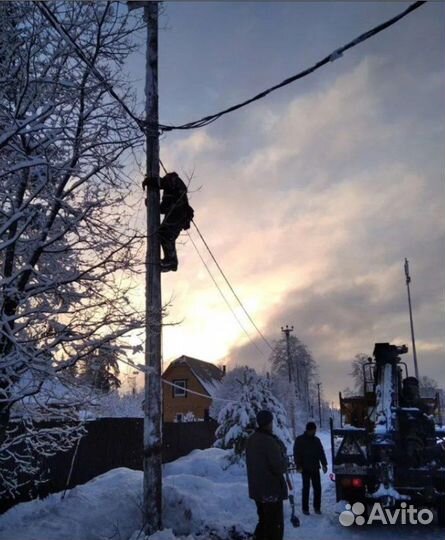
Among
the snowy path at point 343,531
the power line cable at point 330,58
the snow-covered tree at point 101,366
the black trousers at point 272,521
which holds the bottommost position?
the snowy path at point 343,531

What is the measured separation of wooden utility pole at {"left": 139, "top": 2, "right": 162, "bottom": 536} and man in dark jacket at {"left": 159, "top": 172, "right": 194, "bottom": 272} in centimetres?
19

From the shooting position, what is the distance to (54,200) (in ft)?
20.0

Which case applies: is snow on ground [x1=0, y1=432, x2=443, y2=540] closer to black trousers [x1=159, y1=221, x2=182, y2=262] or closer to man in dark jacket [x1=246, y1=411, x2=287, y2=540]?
man in dark jacket [x1=246, y1=411, x2=287, y2=540]

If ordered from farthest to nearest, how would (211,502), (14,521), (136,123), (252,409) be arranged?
(252,409) < (211,502) < (14,521) < (136,123)

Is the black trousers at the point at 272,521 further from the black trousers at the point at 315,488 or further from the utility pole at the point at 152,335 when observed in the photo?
the black trousers at the point at 315,488

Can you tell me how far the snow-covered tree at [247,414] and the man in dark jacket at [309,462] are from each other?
565cm

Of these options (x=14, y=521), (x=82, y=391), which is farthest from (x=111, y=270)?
(x=14, y=521)

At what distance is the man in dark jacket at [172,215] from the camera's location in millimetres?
7438

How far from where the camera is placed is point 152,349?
6.90 meters

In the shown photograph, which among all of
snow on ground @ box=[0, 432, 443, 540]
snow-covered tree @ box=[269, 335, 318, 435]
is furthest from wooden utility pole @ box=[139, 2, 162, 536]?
snow-covered tree @ box=[269, 335, 318, 435]

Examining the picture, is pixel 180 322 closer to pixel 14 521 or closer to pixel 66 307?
pixel 66 307

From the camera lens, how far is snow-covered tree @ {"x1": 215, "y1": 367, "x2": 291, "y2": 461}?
1552 centimetres

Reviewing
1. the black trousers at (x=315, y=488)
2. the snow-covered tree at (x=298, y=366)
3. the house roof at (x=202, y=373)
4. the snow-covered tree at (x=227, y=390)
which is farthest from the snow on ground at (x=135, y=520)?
the snow-covered tree at (x=298, y=366)

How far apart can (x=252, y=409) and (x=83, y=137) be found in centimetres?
1178
